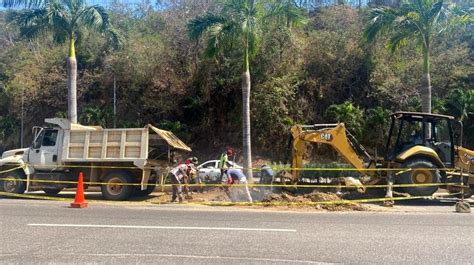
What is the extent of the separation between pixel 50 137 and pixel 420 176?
12.6 metres

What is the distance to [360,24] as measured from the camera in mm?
33125

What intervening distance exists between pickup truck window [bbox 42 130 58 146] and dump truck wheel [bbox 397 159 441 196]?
38.7 feet

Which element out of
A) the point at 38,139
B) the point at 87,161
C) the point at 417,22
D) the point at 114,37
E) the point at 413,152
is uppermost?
the point at 114,37

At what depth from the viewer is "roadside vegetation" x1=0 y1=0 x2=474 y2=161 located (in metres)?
30.0

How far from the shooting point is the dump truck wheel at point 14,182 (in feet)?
58.2

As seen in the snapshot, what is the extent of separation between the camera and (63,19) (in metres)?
23.4

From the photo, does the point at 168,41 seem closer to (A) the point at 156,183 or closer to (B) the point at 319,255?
(A) the point at 156,183

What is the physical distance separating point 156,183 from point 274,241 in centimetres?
968

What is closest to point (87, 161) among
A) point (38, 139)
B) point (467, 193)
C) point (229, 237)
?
point (38, 139)

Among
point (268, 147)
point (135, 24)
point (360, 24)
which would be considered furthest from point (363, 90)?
point (135, 24)

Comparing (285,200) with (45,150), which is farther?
(45,150)

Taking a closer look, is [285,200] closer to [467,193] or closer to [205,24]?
[467,193]

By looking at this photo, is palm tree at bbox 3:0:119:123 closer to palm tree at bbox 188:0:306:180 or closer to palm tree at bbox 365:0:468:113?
palm tree at bbox 188:0:306:180

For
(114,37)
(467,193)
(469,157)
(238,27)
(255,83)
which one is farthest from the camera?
(255,83)
